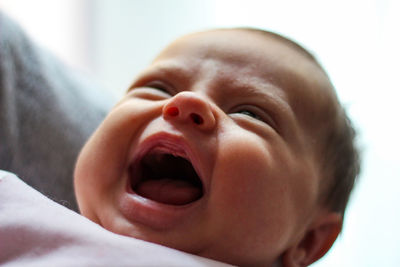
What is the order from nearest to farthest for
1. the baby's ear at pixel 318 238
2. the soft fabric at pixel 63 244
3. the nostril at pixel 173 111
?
the soft fabric at pixel 63 244
the nostril at pixel 173 111
the baby's ear at pixel 318 238

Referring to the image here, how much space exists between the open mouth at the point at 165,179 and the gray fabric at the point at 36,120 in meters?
0.27

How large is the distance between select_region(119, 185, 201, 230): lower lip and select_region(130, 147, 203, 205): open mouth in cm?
3

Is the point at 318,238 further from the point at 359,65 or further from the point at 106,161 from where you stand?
the point at 359,65

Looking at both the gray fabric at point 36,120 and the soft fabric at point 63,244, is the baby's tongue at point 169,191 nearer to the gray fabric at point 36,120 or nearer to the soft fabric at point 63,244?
the soft fabric at point 63,244

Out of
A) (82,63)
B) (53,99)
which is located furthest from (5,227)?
(82,63)

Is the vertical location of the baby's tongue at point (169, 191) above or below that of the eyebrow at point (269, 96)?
below

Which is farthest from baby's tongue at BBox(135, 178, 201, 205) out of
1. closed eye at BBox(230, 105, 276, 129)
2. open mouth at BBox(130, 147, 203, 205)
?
closed eye at BBox(230, 105, 276, 129)

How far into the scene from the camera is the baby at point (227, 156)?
2.02 feet

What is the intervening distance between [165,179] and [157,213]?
0.08 meters

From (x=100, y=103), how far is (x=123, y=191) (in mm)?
495

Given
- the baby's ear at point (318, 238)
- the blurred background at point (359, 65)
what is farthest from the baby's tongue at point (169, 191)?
the blurred background at point (359, 65)

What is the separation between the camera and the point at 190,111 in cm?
62

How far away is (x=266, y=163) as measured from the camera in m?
0.64

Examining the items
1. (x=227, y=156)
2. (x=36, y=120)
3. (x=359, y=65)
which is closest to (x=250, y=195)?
(x=227, y=156)
